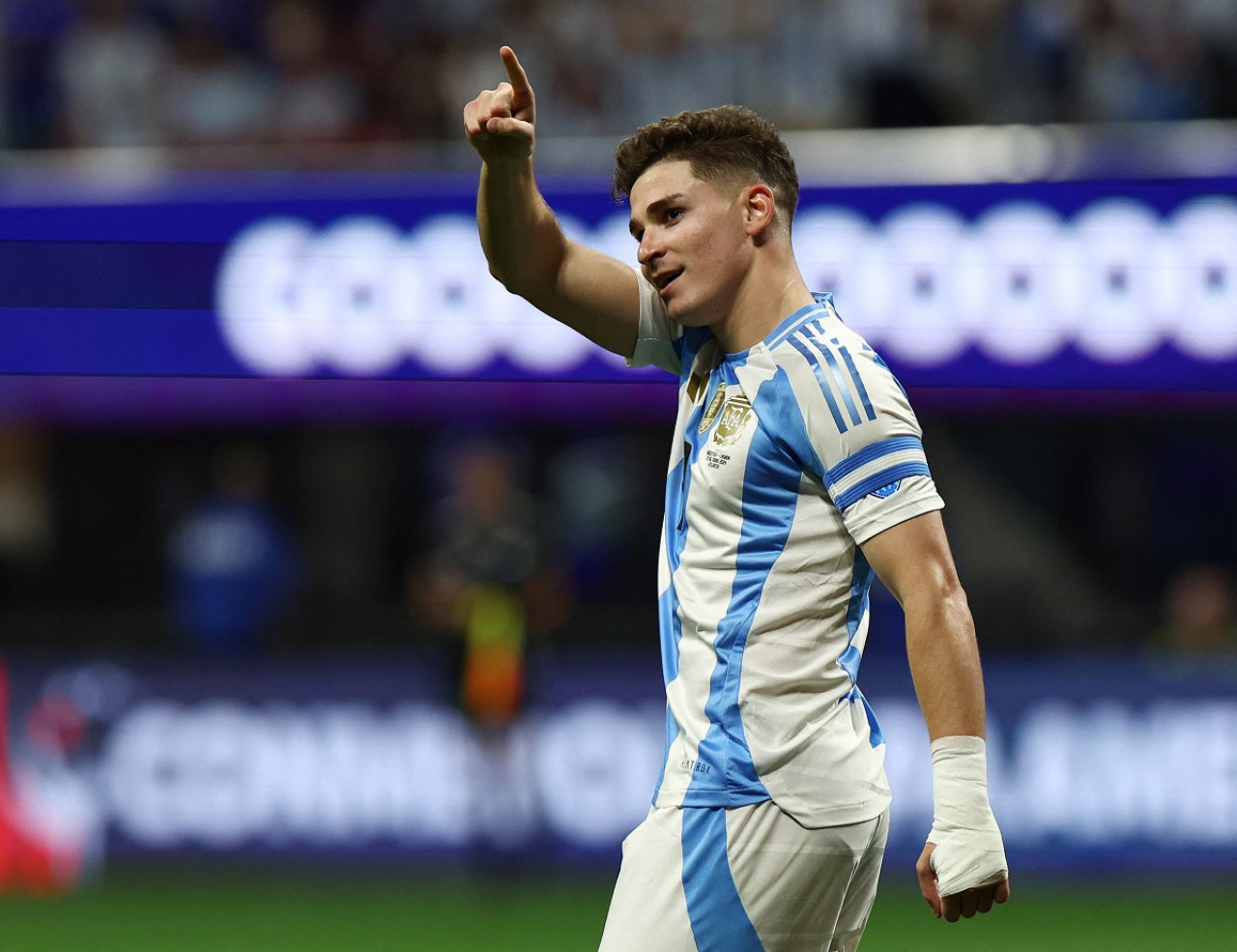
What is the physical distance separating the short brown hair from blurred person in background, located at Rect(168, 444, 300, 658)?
272 inches

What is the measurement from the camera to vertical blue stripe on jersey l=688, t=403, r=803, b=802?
3.03 metres

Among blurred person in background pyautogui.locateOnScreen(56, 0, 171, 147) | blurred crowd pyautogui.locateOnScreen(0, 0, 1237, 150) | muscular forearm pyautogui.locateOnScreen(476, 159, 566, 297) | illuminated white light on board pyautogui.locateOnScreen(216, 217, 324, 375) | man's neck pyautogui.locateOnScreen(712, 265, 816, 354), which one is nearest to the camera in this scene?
man's neck pyautogui.locateOnScreen(712, 265, 816, 354)

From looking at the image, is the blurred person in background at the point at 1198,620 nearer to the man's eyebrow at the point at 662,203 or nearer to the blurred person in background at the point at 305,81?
the blurred person in background at the point at 305,81

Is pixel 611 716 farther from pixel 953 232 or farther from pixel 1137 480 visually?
pixel 1137 480

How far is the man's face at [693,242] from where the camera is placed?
3.16 m

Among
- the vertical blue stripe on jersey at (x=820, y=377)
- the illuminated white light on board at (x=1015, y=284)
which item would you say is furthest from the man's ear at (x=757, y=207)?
the illuminated white light on board at (x=1015, y=284)

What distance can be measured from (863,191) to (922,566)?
19.8 feet

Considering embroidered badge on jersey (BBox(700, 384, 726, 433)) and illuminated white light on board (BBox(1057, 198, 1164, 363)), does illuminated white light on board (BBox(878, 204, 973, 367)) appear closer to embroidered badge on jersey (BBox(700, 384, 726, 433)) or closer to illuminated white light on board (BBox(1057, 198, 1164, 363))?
illuminated white light on board (BBox(1057, 198, 1164, 363))

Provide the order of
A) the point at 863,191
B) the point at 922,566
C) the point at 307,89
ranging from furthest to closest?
1. the point at 307,89
2. the point at 863,191
3. the point at 922,566

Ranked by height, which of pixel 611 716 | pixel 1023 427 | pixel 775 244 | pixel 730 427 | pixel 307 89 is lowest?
pixel 611 716

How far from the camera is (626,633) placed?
395 inches

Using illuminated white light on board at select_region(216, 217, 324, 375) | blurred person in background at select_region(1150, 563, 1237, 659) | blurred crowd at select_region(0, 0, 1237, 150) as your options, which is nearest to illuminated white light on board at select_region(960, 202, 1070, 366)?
blurred crowd at select_region(0, 0, 1237, 150)

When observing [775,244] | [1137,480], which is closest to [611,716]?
[1137,480]

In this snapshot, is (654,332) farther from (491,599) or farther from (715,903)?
(491,599)
